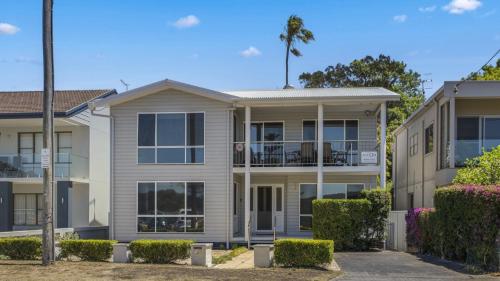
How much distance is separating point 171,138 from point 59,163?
7057mm

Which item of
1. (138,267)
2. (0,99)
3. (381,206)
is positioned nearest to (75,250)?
(138,267)

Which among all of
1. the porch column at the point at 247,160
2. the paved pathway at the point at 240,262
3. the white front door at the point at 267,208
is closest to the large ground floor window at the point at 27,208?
the white front door at the point at 267,208

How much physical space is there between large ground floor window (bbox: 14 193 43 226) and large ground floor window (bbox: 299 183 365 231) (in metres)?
12.9

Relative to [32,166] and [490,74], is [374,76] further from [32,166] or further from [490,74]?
[32,166]

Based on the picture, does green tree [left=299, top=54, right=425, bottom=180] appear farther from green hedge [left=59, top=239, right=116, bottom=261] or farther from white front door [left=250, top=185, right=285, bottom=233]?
green hedge [left=59, top=239, right=116, bottom=261]

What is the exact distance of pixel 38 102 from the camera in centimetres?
2984

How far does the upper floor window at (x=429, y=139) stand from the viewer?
978 inches

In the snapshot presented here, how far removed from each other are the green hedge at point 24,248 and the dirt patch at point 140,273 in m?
1.45

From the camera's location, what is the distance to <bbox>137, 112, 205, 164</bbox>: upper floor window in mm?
24141

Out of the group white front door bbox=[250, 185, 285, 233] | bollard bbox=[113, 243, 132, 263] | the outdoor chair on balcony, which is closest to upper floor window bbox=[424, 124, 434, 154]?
the outdoor chair on balcony

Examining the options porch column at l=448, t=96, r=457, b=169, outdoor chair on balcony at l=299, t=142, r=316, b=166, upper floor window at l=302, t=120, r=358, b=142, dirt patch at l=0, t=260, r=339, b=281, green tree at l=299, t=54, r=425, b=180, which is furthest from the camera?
green tree at l=299, t=54, r=425, b=180

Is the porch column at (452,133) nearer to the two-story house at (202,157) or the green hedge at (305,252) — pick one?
the two-story house at (202,157)

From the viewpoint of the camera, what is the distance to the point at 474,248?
591 inches

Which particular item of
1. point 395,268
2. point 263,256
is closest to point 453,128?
point 395,268
